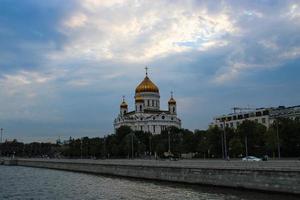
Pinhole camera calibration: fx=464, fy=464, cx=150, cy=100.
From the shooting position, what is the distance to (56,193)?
4894 centimetres

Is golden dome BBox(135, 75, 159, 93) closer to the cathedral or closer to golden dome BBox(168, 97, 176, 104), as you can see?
the cathedral

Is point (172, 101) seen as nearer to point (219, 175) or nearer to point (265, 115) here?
point (265, 115)

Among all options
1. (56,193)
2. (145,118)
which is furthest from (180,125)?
(56,193)

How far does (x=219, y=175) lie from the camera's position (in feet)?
156

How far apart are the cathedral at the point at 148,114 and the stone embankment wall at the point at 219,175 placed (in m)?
95.3

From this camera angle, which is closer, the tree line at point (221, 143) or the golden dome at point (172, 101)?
the tree line at point (221, 143)

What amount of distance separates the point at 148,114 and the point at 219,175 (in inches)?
5297

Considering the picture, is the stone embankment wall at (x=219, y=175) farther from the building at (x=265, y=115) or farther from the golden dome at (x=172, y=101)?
the golden dome at (x=172, y=101)

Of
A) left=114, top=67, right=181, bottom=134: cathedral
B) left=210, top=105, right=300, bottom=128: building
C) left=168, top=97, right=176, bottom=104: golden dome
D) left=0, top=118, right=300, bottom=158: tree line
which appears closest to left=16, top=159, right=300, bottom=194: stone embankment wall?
left=0, top=118, right=300, bottom=158: tree line

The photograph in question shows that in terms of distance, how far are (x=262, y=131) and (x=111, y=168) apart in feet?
111

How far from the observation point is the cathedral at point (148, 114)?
179000 millimetres

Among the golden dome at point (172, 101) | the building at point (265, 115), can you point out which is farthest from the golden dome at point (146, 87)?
the building at point (265, 115)

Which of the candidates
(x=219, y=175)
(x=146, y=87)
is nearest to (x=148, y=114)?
(x=146, y=87)

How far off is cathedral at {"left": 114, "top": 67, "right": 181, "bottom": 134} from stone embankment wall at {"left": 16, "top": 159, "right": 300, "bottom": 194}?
313ft
